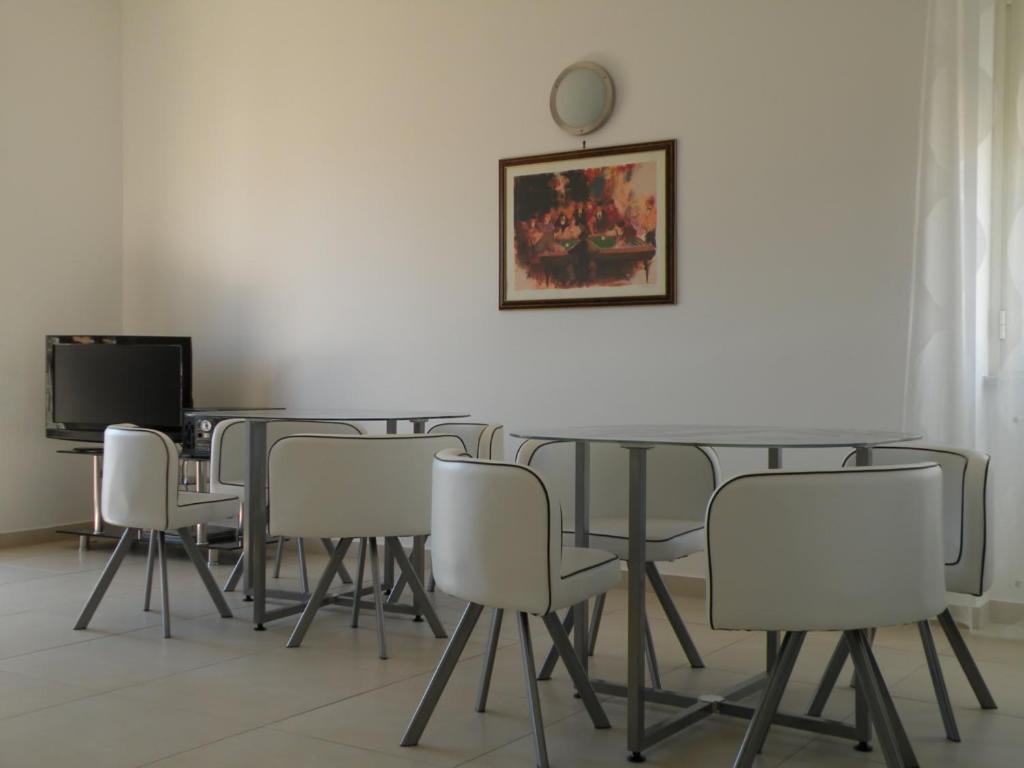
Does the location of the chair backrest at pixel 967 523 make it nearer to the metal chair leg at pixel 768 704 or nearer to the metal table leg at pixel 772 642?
the metal table leg at pixel 772 642

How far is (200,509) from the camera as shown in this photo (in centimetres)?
435

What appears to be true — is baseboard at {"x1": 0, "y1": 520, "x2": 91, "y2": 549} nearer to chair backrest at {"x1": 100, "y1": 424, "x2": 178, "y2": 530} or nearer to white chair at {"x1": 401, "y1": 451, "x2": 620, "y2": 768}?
chair backrest at {"x1": 100, "y1": 424, "x2": 178, "y2": 530}

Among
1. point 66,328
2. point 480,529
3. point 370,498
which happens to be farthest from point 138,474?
point 66,328

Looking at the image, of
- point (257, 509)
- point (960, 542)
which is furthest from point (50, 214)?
point (960, 542)

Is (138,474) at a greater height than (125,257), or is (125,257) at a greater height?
(125,257)

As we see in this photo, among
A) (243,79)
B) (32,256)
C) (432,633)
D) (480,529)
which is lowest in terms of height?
(432,633)

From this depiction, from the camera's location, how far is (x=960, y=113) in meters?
4.34

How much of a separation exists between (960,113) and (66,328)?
206 inches

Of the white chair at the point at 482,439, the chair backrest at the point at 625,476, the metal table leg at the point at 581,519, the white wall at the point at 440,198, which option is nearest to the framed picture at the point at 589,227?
the white wall at the point at 440,198

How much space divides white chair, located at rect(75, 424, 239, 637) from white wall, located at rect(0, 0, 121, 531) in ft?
8.39

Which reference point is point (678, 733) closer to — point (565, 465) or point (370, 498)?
point (565, 465)

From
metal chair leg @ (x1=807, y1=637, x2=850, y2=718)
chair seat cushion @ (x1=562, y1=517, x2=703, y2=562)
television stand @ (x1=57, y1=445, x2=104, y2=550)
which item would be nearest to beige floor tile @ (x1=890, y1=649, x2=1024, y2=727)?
metal chair leg @ (x1=807, y1=637, x2=850, y2=718)

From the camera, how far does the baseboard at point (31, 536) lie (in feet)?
21.3

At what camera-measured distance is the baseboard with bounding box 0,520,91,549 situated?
6488 millimetres
